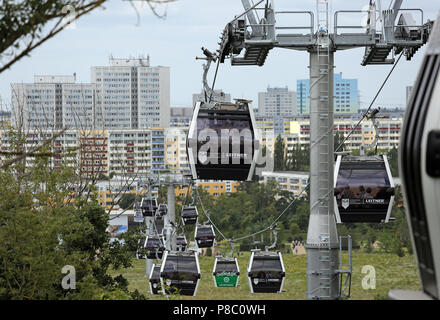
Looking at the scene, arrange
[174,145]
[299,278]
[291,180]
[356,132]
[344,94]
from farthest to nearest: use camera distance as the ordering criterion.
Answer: [344,94], [174,145], [356,132], [291,180], [299,278]

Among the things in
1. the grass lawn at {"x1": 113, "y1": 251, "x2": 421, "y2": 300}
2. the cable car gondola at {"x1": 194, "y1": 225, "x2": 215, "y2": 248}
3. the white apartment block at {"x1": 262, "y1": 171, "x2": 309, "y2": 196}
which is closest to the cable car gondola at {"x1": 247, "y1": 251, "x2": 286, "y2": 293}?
the grass lawn at {"x1": 113, "y1": 251, "x2": 421, "y2": 300}

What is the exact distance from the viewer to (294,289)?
3362 cm

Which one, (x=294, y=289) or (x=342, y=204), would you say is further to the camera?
(x=294, y=289)

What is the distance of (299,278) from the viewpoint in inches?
1490

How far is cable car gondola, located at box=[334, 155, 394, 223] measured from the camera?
11.5m

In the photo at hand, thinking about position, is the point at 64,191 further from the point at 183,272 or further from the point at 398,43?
the point at 398,43

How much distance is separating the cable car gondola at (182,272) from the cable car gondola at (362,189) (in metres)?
6.51

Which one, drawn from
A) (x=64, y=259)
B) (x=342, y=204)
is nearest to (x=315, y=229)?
(x=342, y=204)

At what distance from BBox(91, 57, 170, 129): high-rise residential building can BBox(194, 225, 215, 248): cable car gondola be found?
65710mm

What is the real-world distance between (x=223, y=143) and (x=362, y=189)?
2.21 meters

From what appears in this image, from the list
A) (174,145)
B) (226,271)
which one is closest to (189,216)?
(226,271)

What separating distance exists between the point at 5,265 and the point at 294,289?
23782mm

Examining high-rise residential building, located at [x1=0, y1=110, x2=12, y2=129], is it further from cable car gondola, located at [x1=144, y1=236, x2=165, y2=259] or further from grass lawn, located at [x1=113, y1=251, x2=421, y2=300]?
grass lawn, located at [x1=113, y1=251, x2=421, y2=300]

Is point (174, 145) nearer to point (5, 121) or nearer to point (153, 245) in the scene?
point (153, 245)
